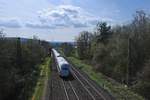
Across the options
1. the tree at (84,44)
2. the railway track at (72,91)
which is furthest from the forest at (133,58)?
the tree at (84,44)

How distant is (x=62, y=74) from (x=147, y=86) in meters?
14.9

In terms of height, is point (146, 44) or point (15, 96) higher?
point (146, 44)

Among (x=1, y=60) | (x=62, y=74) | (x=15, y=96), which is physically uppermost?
(x=1, y=60)

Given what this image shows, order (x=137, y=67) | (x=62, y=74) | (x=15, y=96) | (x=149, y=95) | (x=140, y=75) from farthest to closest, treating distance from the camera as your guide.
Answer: (x=137, y=67) < (x=62, y=74) < (x=15, y=96) < (x=140, y=75) < (x=149, y=95)

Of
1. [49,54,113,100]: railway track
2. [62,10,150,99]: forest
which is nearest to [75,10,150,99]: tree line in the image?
[62,10,150,99]: forest

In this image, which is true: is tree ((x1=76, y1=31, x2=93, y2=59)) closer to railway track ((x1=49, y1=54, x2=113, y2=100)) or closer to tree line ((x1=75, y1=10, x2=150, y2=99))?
tree line ((x1=75, y1=10, x2=150, y2=99))

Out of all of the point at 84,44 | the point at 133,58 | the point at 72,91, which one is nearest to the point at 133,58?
the point at 133,58

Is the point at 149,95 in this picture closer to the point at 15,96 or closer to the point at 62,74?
the point at 62,74

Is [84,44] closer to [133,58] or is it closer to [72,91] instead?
[133,58]

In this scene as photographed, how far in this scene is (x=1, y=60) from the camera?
38688 mm

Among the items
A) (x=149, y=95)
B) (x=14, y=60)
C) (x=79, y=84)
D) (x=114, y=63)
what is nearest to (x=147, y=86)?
(x=149, y=95)

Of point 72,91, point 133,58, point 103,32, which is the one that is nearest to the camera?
point 72,91

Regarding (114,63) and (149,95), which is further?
A: (114,63)

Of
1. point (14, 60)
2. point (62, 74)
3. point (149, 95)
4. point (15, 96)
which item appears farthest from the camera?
point (14, 60)
